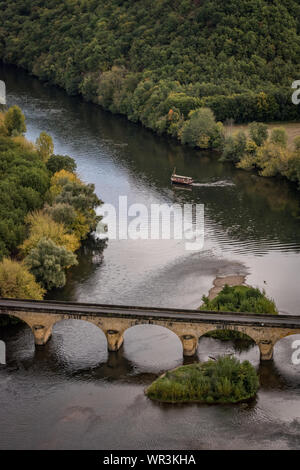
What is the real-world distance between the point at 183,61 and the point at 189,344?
90.3 metres

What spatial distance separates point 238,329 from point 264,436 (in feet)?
35.6

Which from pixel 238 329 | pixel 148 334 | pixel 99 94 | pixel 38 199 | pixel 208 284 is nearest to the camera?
pixel 238 329

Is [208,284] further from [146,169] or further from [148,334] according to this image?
[146,169]

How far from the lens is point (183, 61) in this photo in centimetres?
14812

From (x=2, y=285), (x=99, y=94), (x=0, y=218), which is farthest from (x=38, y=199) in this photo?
(x=99, y=94)

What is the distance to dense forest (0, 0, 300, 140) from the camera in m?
137

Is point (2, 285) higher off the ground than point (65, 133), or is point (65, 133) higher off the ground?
point (65, 133)

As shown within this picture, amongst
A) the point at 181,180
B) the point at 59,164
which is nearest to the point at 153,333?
the point at 59,164

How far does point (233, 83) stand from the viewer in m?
142

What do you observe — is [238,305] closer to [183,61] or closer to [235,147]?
[235,147]

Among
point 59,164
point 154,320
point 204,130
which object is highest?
point 204,130

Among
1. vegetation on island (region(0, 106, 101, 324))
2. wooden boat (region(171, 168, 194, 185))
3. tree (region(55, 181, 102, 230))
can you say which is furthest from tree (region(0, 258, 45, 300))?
wooden boat (region(171, 168, 194, 185))

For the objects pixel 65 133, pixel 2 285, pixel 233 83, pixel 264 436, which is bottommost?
pixel 264 436

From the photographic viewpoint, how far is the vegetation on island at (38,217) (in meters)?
78.5
